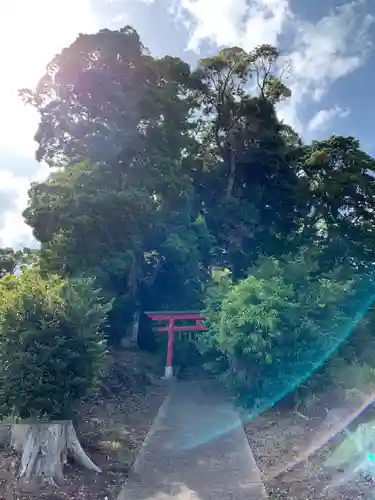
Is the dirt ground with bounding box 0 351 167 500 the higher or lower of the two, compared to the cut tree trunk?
lower

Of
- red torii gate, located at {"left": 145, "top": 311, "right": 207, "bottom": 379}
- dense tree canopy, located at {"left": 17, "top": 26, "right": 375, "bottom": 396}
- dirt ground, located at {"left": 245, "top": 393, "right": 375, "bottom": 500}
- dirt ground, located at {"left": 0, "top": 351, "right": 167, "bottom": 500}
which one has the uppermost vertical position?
dense tree canopy, located at {"left": 17, "top": 26, "right": 375, "bottom": 396}

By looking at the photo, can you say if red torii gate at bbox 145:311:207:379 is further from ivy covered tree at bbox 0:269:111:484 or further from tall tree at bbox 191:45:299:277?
ivy covered tree at bbox 0:269:111:484

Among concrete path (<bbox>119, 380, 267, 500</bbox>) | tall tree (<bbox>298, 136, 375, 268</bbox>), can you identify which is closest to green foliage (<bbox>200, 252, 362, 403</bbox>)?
concrete path (<bbox>119, 380, 267, 500</bbox>)

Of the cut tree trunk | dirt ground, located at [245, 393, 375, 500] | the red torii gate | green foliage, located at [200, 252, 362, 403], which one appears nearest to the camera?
dirt ground, located at [245, 393, 375, 500]

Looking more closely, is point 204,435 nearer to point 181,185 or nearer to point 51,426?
point 51,426

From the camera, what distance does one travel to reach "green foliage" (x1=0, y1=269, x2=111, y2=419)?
22.6 ft

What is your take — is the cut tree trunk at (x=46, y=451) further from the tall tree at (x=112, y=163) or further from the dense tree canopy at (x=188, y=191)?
the tall tree at (x=112, y=163)

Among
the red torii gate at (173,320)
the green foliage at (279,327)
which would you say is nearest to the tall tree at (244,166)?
the red torii gate at (173,320)

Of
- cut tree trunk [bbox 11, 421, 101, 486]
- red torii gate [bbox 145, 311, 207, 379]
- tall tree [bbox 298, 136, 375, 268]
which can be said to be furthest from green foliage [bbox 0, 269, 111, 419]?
tall tree [bbox 298, 136, 375, 268]

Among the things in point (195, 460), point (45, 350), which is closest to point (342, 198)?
point (195, 460)

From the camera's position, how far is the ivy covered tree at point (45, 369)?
22.3 feet

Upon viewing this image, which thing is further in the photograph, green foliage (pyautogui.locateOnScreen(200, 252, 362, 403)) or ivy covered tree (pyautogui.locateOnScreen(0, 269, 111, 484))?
green foliage (pyautogui.locateOnScreen(200, 252, 362, 403))

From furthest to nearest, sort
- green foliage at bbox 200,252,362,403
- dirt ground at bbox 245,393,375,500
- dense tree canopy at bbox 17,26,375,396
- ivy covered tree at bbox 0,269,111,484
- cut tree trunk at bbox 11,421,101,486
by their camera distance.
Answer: dense tree canopy at bbox 17,26,375,396
green foliage at bbox 200,252,362,403
ivy covered tree at bbox 0,269,111,484
cut tree trunk at bbox 11,421,101,486
dirt ground at bbox 245,393,375,500

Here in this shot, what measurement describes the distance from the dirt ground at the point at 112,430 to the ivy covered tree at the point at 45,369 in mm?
275
